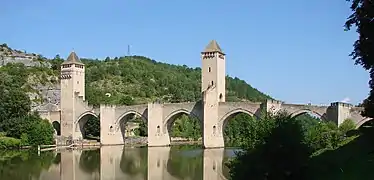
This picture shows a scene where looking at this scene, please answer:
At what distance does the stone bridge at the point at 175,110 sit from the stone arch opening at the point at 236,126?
0.13m

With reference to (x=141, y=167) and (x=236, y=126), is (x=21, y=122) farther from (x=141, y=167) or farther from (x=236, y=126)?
(x=236, y=126)

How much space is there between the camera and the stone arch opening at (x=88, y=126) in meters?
62.2

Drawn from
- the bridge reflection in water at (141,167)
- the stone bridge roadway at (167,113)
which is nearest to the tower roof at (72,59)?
the stone bridge roadway at (167,113)

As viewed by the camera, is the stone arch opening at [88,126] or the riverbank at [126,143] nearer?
the riverbank at [126,143]

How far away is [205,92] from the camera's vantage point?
5050 centimetres

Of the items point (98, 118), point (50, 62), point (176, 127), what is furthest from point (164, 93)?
point (98, 118)

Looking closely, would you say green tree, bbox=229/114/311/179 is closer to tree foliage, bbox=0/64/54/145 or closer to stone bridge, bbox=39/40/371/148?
stone bridge, bbox=39/40/371/148

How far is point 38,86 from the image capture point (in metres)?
77.4

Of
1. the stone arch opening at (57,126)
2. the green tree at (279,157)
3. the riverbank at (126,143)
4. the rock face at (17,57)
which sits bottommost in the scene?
the riverbank at (126,143)

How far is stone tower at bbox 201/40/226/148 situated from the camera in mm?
50844

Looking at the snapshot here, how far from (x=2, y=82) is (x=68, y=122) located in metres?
11.0

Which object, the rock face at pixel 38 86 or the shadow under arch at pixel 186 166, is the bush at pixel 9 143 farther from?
the rock face at pixel 38 86

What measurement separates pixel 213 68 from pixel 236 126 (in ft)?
49.2

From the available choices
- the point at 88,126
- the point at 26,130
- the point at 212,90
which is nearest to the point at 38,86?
the point at 88,126
